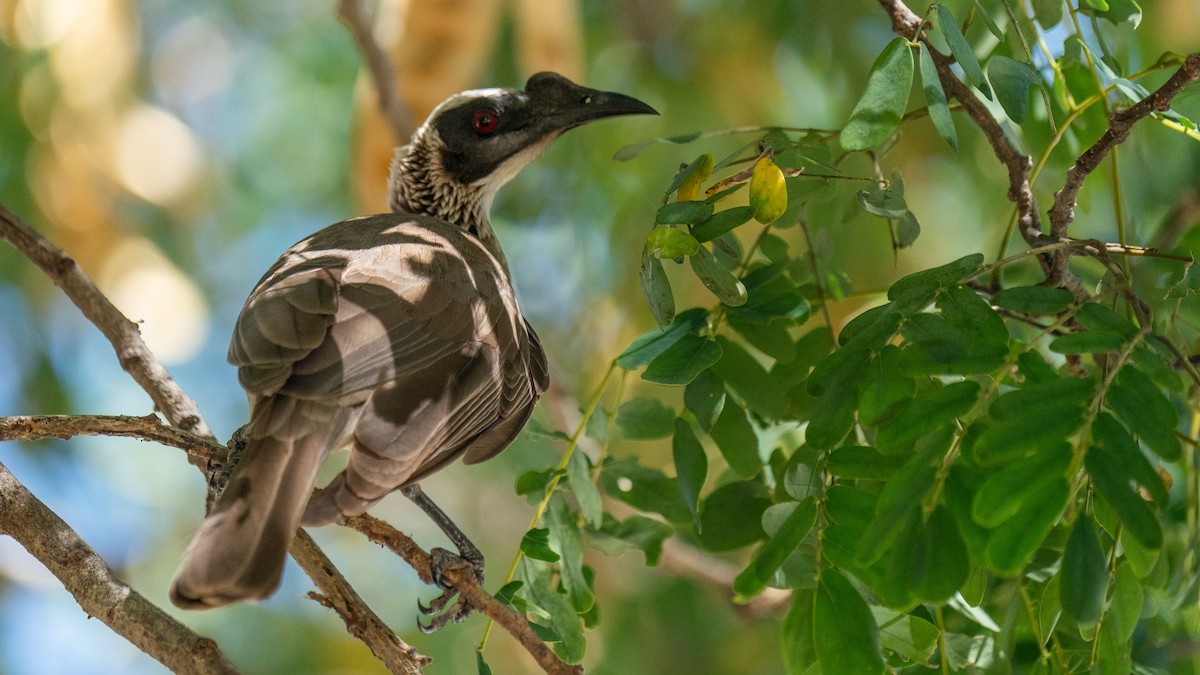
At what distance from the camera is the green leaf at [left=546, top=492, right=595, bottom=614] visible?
2.95 metres

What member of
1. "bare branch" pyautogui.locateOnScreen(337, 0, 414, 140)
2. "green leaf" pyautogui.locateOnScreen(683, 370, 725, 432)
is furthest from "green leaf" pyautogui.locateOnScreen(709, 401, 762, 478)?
"bare branch" pyautogui.locateOnScreen(337, 0, 414, 140)

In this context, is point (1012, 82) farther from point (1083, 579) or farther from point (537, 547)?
point (537, 547)

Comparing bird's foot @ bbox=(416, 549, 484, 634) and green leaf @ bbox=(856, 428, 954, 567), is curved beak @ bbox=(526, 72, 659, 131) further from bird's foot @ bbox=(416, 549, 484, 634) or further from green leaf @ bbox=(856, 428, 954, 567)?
green leaf @ bbox=(856, 428, 954, 567)

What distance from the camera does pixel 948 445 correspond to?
208 centimetres

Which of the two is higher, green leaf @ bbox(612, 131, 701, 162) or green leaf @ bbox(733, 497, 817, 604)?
green leaf @ bbox(612, 131, 701, 162)

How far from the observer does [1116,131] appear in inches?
93.8

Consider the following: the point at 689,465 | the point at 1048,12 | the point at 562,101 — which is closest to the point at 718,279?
the point at 689,465

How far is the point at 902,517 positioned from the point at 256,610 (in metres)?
6.14

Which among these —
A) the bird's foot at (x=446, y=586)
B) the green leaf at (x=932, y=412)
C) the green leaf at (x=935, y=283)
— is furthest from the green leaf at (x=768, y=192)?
the bird's foot at (x=446, y=586)

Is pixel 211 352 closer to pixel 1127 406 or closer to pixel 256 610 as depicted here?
pixel 256 610

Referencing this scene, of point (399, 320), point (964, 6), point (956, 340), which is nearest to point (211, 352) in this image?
point (399, 320)

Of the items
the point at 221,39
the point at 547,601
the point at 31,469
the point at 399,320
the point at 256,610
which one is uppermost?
the point at 221,39

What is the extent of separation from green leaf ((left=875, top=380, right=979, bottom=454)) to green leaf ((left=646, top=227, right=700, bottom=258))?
631 millimetres

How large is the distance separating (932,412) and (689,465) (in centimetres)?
86
